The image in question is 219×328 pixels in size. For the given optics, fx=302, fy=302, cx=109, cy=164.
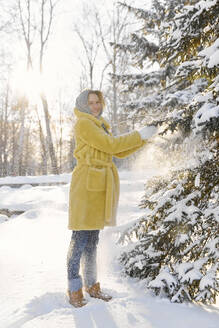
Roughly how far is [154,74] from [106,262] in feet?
23.1

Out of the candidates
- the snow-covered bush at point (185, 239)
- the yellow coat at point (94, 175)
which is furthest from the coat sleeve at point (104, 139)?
the snow-covered bush at point (185, 239)

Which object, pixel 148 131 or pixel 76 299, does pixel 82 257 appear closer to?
pixel 76 299

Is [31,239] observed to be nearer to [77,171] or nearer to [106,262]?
[106,262]

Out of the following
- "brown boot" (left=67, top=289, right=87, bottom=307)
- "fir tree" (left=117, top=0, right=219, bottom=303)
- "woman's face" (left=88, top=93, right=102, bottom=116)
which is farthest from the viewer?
"woman's face" (left=88, top=93, right=102, bottom=116)

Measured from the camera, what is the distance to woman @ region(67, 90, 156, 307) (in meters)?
2.69

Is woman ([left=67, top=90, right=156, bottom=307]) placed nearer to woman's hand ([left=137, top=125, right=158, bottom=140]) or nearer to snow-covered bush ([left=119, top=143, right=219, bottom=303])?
woman's hand ([left=137, top=125, right=158, bottom=140])

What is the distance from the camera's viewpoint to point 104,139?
2.66 m

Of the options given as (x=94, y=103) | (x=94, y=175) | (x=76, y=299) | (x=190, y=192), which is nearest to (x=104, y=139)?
(x=94, y=175)

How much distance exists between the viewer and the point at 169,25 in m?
2.81

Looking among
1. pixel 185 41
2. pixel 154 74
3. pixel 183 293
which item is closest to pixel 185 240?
pixel 183 293

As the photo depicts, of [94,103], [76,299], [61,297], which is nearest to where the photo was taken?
[76,299]

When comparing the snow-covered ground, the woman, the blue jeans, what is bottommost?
the snow-covered ground

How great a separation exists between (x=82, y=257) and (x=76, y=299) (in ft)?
1.41

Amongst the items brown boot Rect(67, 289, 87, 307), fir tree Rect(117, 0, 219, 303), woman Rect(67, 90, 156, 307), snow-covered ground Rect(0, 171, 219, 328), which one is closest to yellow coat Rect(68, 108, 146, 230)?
woman Rect(67, 90, 156, 307)
